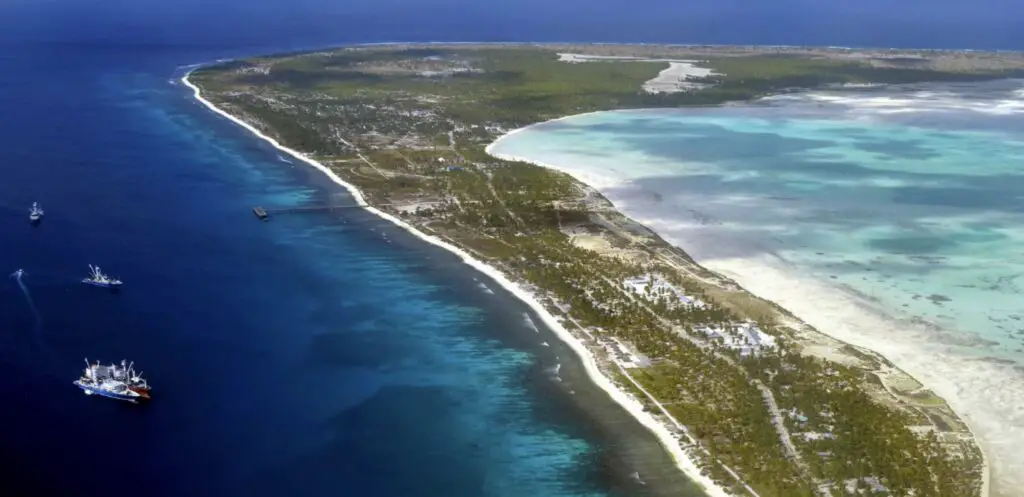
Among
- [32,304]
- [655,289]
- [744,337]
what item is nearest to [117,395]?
[32,304]

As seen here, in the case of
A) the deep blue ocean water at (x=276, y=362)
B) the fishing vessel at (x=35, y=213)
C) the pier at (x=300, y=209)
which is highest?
the fishing vessel at (x=35, y=213)

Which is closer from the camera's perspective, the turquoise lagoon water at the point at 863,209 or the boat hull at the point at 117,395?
the boat hull at the point at 117,395

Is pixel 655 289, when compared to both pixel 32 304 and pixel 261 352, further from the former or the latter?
pixel 32 304

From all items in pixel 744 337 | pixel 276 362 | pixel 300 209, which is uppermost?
pixel 300 209

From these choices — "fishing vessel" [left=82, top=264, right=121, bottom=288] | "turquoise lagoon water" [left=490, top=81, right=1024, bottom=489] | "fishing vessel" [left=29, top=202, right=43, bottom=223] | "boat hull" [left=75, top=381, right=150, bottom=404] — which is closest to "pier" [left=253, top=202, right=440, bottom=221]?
"fishing vessel" [left=29, top=202, right=43, bottom=223]

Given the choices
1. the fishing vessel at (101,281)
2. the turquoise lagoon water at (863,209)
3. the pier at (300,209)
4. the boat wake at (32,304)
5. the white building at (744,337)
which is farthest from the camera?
the pier at (300,209)

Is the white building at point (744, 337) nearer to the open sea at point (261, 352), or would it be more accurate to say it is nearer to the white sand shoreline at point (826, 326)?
the white sand shoreline at point (826, 326)

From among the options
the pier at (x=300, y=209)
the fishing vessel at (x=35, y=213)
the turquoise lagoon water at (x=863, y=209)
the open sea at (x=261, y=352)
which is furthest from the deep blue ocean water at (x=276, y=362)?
the turquoise lagoon water at (x=863, y=209)
